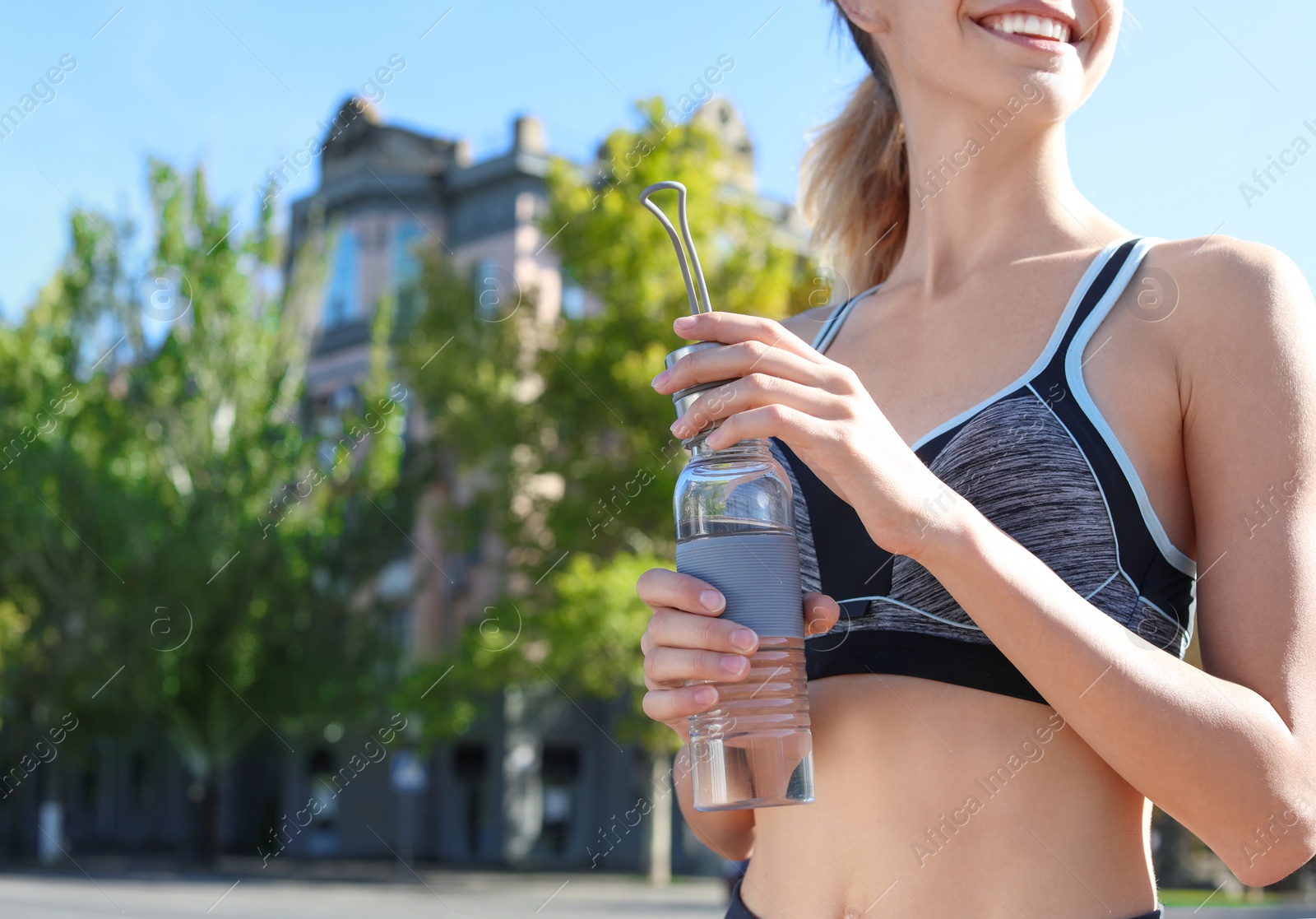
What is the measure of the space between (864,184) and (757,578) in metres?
1.11

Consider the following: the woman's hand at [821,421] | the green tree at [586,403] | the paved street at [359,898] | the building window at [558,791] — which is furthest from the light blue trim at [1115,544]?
the building window at [558,791]

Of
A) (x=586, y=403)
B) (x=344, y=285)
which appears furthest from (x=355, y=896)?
(x=344, y=285)

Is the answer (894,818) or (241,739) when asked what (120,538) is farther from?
(894,818)

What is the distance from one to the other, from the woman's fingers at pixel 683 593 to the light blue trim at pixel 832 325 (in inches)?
28.2

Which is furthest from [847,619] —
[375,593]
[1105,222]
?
[375,593]

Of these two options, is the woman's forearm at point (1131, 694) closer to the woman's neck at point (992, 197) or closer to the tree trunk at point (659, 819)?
the woman's neck at point (992, 197)

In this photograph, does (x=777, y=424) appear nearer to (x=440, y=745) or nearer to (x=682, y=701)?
(x=682, y=701)

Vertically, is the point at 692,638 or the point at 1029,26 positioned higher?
the point at 1029,26

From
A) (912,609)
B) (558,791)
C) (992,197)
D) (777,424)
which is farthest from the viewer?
(558,791)

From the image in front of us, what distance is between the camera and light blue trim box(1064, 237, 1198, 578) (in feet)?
4.73

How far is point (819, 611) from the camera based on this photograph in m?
1.47

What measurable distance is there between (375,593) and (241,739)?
446 cm

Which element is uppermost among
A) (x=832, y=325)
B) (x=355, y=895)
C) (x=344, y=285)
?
(x=344, y=285)

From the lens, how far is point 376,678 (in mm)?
27047
